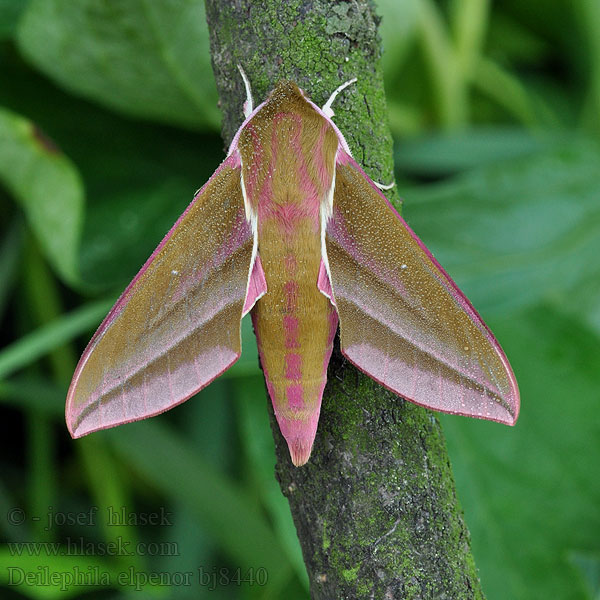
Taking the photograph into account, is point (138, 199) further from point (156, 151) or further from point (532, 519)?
point (532, 519)

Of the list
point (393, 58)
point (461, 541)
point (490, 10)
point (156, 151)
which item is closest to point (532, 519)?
point (461, 541)

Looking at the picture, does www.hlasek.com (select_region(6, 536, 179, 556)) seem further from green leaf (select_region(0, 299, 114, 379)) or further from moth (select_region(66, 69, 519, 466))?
moth (select_region(66, 69, 519, 466))

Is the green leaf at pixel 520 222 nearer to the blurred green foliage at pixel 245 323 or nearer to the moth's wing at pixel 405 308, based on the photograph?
the blurred green foliage at pixel 245 323

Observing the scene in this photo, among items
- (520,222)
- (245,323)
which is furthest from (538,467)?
(245,323)

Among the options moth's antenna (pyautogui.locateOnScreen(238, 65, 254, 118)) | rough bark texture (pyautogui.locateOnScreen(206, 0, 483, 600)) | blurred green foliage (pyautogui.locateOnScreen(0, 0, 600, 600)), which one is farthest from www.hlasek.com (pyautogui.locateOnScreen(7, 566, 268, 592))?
→ moth's antenna (pyautogui.locateOnScreen(238, 65, 254, 118))

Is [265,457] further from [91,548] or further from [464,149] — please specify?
[464,149]

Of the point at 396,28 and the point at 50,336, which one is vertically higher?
the point at 396,28

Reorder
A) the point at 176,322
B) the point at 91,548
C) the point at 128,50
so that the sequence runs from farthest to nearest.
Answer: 1. the point at 91,548
2. the point at 128,50
3. the point at 176,322
